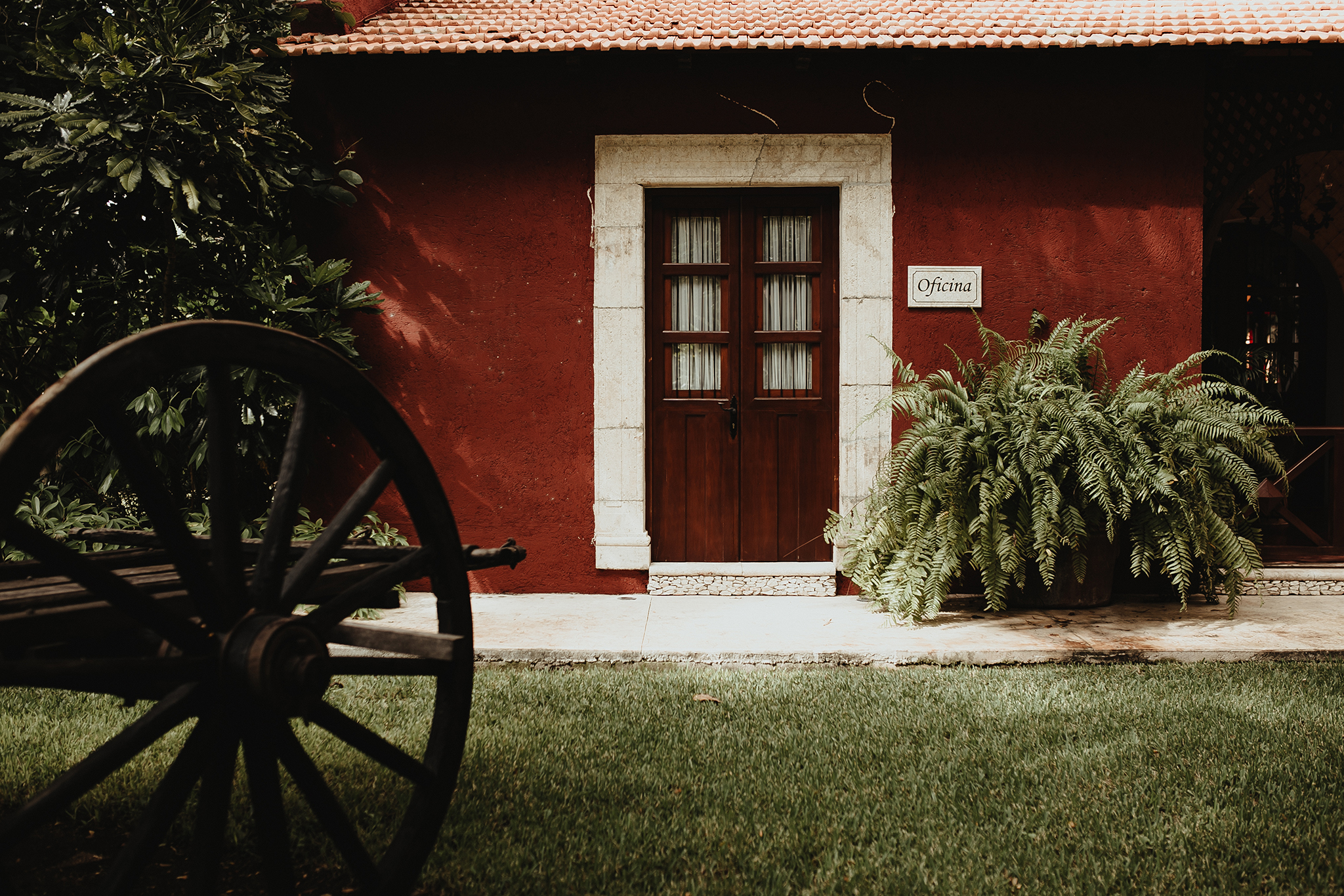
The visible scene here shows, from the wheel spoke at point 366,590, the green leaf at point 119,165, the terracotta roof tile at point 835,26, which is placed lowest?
the wheel spoke at point 366,590

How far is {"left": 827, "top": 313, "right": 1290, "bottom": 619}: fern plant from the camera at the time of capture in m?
4.76

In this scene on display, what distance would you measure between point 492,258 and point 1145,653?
177 inches

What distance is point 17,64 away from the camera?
457 cm

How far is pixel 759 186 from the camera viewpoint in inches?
233

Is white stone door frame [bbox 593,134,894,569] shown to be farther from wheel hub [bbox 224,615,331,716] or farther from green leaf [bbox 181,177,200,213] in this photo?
wheel hub [bbox 224,615,331,716]

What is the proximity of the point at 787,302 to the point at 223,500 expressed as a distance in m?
4.86

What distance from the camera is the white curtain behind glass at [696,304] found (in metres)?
6.06

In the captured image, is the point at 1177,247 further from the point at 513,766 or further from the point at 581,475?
the point at 513,766


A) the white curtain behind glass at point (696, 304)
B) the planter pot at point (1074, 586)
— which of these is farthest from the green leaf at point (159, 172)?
the planter pot at point (1074, 586)

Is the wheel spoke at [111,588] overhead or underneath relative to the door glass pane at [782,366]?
underneath

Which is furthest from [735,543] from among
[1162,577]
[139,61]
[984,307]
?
[139,61]

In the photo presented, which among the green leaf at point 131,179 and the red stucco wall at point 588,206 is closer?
the green leaf at point 131,179

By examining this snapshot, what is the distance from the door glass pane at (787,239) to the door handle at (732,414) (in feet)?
3.27

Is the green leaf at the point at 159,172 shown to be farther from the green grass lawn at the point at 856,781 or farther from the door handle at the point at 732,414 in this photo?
the door handle at the point at 732,414
